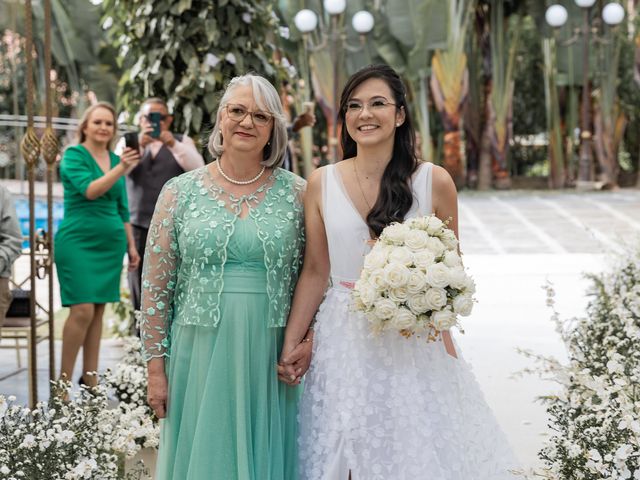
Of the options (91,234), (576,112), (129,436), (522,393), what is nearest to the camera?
(129,436)

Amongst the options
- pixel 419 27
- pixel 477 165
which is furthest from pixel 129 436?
pixel 477 165

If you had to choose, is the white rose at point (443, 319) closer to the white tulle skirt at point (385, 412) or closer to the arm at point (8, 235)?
the white tulle skirt at point (385, 412)

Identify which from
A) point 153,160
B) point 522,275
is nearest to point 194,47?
point 153,160

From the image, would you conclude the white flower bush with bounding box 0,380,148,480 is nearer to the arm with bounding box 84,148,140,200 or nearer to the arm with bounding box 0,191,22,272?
the arm with bounding box 0,191,22,272

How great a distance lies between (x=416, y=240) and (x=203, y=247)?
26.2 inches

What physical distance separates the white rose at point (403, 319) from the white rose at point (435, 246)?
20 centimetres

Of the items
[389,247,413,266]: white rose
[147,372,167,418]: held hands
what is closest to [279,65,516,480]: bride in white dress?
[389,247,413,266]: white rose

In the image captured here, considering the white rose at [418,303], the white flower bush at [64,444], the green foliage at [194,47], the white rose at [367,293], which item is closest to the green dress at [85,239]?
the green foliage at [194,47]

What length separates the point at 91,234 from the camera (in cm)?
551

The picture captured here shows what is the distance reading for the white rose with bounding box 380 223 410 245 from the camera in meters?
2.76

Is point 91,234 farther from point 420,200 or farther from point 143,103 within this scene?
point 420,200

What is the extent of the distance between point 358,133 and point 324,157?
1987 centimetres

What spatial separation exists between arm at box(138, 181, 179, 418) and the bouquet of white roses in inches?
25.0

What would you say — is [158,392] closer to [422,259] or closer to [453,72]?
[422,259]
